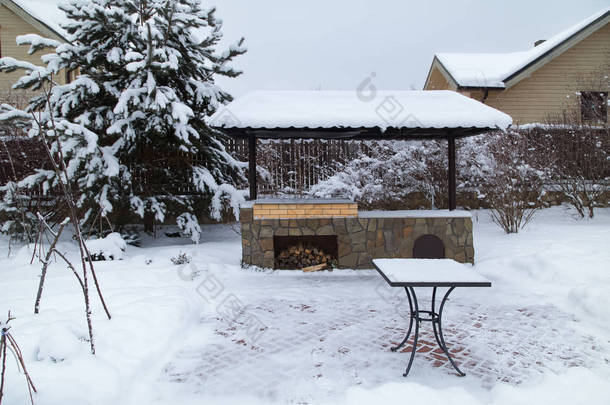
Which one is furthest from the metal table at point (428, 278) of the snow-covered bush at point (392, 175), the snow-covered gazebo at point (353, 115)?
the snow-covered bush at point (392, 175)

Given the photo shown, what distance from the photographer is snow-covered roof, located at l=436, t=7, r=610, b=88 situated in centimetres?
1284

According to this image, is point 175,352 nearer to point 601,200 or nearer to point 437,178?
→ point 437,178

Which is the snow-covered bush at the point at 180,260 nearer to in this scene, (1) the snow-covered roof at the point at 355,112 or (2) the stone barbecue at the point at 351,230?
(2) the stone barbecue at the point at 351,230

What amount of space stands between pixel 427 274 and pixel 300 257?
12.0 ft

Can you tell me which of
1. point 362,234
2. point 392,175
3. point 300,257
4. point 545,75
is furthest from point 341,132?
point 545,75

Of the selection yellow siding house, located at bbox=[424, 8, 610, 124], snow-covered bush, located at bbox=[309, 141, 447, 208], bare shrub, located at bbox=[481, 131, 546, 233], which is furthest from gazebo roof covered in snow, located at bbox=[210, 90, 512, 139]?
yellow siding house, located at bbox=[424, 8, 610, 124]

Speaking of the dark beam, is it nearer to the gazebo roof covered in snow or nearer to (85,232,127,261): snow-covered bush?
the gazebo roof covered in snow

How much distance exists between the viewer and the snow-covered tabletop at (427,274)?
117 inches

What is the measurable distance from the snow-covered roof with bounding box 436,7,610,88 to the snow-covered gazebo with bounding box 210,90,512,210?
22.6 feet

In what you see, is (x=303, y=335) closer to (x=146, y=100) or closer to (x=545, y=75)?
(x=146, y=100)

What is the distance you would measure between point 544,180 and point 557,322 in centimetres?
568

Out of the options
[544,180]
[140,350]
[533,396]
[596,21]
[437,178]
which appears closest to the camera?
[533,396]

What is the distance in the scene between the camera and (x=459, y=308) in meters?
4.67

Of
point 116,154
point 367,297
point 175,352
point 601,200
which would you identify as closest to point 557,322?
point 367,297
